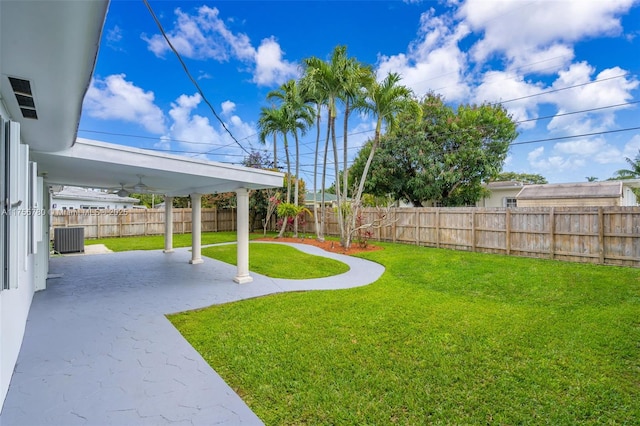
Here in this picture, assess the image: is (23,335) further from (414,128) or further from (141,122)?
(141,122)

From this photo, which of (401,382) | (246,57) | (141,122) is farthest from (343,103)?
(141,122)

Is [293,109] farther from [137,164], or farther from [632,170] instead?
[632,170]

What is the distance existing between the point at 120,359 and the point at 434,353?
3.83 meters

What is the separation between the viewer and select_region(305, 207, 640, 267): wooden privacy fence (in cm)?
874

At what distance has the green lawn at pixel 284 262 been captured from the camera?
28.2 ft

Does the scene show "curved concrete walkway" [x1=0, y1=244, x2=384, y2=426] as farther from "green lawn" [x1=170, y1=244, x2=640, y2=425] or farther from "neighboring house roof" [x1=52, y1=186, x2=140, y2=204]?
"neighboring house roof" [x1=52, y1=186, x2=140, y2=204]

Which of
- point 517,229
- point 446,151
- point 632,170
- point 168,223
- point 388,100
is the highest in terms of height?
point 388,100

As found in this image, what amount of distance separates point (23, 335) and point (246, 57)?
14.3 m

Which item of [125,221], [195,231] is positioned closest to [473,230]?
[195,231]

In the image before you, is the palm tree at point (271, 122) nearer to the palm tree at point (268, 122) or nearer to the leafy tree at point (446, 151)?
the palm tree at point (268, 122)

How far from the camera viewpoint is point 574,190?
1680cm

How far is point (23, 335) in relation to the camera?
165 inches

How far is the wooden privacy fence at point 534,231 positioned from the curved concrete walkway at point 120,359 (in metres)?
6.69

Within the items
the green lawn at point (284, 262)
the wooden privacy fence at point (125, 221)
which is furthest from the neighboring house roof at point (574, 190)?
the wooden privacy fence at point (125, 221)
